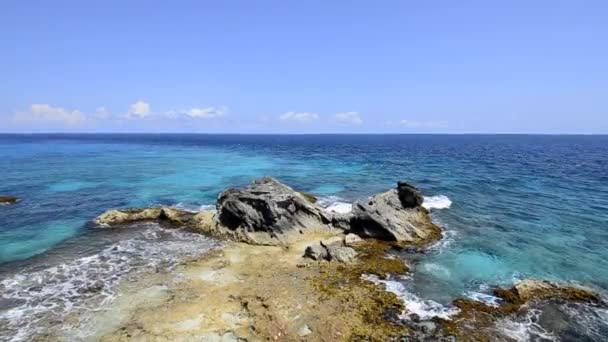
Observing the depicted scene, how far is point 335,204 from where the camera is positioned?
1722 inches

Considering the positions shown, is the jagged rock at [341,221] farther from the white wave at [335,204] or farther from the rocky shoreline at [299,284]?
the white wave at [335,204]

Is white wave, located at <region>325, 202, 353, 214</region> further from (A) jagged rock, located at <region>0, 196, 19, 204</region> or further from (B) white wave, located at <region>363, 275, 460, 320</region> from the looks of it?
(A) jagged rock, located at <region>0, 196, 19, 204</region>

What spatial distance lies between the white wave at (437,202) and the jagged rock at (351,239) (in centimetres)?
1410

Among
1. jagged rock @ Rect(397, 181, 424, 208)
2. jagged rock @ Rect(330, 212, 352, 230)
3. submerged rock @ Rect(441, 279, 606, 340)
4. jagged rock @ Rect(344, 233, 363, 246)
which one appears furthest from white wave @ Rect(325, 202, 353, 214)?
submerged rock @ Rect(441, 279, 606, 340)

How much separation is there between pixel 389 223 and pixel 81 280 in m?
22.9

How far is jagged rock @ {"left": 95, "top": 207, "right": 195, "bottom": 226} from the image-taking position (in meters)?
36.1

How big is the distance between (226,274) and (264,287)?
3.29 metres

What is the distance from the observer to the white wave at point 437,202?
4359cm

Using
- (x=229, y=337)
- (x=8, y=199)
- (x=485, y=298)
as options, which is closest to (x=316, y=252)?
(x=229, y=337)

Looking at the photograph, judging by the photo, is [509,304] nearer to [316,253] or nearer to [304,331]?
[304,331]

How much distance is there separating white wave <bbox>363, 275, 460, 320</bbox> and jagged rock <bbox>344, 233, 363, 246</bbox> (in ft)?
23.2

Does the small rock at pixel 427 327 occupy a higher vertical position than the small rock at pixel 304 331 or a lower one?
lower

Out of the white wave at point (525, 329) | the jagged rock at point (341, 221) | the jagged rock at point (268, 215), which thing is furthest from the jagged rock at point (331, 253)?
the white wave at point (525, 329)

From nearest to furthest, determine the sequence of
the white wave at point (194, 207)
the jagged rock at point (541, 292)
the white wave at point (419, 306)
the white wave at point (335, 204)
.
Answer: the white wave at point (419, 306)
the jagged rock at point (541, 292)
the white wave at point (335, 204)
the white wave at point (194, 207)
